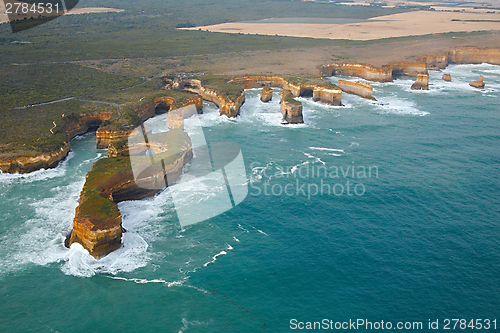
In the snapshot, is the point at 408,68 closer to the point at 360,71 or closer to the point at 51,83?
the point at 360,71

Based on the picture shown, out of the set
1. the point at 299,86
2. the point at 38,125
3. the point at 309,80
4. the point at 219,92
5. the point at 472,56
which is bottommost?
the point at 472,56

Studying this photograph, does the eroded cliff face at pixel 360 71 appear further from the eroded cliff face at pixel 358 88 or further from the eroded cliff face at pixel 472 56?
the eroded cliff face at pixel 472 56

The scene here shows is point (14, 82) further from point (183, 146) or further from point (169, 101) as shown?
point (183, 146)

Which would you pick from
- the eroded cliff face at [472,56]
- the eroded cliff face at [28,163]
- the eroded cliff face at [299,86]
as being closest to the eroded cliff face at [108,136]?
the eroded cliff face at [28,163]

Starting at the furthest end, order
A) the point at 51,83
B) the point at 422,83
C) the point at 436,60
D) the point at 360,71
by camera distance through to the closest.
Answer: the point at 436,60 < the point at 360,71 < the point at 422,83 < the point at 51,83

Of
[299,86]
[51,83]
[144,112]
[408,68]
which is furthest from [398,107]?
[51,83]

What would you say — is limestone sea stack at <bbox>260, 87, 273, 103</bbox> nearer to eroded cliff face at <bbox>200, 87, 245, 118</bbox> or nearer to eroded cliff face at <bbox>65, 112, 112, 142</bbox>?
eroded cliff face at <bbox>200, 87, 245, 118</bbox>
